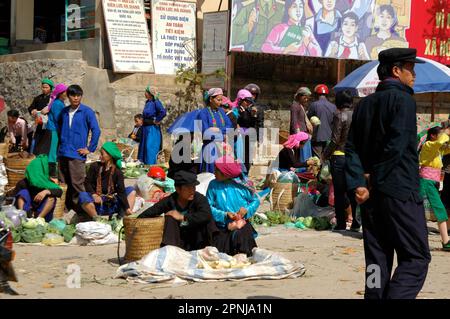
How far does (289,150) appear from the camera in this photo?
11672 mm

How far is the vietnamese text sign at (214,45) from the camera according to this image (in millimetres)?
16062

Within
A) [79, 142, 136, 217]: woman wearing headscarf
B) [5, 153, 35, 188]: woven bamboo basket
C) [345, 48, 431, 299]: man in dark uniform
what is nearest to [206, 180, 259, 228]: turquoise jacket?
[79, 142, 136, 217]: woman wearing headscarf

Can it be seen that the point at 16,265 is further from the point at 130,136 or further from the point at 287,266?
the point at 130,136

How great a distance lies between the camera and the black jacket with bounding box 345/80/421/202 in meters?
4.71

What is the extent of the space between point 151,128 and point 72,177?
5359mm

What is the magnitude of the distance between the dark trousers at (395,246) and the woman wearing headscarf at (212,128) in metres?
5.33

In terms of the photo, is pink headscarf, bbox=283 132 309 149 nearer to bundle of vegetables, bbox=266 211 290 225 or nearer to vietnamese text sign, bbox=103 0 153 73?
bundle of vegetables, bbox=266 211 290 225

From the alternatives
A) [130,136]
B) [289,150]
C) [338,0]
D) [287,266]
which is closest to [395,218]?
[287,266]

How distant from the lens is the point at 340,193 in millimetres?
9648

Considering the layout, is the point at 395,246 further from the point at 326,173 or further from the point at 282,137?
the point at 282,137

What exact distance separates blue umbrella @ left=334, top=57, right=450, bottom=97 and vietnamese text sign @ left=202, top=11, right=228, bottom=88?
466 centimetres

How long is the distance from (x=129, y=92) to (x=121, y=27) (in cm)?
133

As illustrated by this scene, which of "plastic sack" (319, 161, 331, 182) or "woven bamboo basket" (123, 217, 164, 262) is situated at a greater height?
"plastic sack" (319, 161, 331, 182)

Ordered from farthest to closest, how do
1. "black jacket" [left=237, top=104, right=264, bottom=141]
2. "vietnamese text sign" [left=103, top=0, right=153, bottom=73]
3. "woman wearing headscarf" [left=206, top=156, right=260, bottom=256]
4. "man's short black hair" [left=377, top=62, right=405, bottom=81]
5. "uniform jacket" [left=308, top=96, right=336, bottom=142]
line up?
"vietnamese text sign" [left=103, top=0, right=153, bottom=73] → "uniform jacket" [left=308, top=96, right=336, bottom=142] → "black jacket" [left=237, top=104, right=264, bottom=141] → "woman wearing headscarf" [left=206, top=156, right=260, bottom=256] → "man's short black hair" [left=377, top=62, right=405, bottom=81]
